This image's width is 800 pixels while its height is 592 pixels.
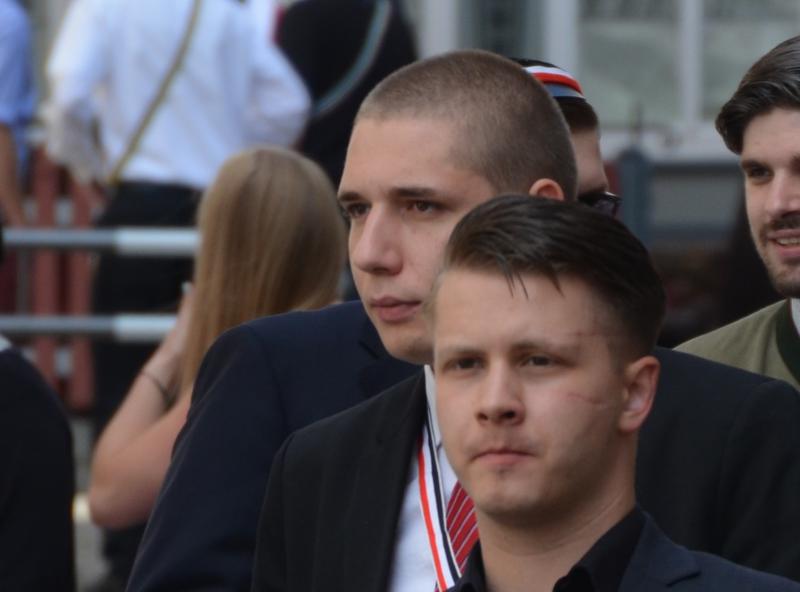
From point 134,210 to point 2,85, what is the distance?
38.2 inches

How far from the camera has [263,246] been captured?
16.1 ft

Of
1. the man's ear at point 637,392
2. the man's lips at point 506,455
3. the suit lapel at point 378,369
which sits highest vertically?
the man's ear at point 637,392

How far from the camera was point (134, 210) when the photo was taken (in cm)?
794

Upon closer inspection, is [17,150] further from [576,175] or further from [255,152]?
[576,175]

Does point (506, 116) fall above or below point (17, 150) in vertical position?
above

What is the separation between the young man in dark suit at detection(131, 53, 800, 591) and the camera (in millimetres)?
3098

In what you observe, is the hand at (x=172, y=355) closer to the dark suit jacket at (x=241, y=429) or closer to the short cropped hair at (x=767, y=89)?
the dark suit jacket at (x=241, y=429)

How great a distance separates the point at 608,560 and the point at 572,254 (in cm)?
38

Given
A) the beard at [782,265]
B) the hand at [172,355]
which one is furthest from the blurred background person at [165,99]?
the beard at [782,265]

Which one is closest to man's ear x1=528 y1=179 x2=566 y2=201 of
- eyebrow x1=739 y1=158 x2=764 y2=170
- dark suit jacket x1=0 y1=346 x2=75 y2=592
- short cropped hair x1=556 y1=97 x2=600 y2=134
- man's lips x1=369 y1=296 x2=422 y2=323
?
man's lips x1=369 y1=296 x2=422 y2=323

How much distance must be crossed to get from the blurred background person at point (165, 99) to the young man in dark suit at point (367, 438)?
3.89 meters

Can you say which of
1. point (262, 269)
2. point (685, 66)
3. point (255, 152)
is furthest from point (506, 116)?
point (685, 66)

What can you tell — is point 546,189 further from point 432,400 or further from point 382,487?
point 382,487

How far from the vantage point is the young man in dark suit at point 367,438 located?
3.10 meters
